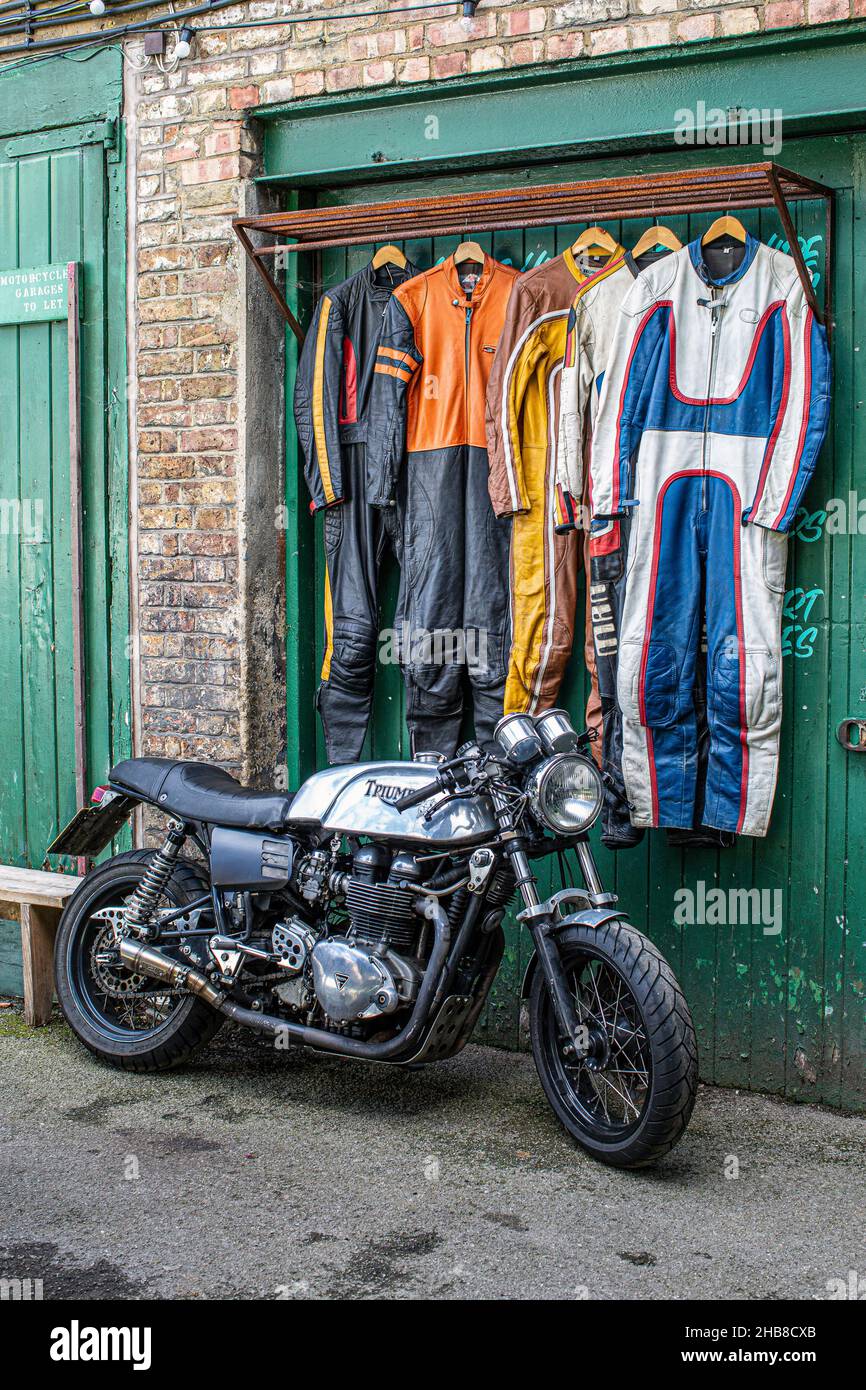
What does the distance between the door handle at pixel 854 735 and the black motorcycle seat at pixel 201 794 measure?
171 cm

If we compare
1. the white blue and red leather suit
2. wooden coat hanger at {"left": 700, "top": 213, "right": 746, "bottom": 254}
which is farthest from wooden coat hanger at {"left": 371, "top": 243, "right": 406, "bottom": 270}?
wooden coat hanger at {"left": 700, "top": 213, "right": 746, "bottom": 254}

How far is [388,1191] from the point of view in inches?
153

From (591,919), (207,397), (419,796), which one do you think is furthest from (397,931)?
(207,397)

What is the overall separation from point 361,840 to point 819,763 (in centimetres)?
143

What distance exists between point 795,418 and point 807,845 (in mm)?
1308

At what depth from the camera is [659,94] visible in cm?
444

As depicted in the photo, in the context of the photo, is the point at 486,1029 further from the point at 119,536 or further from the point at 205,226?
the point at 205,226

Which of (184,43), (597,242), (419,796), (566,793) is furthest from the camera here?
(184,43)

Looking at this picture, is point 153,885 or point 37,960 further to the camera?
point 37,960

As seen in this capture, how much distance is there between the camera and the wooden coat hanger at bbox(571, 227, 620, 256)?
4.59m

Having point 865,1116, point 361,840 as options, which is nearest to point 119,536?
point 361,840

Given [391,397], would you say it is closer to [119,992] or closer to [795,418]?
[795,418]

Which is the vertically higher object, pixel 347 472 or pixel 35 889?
pixel 347 472

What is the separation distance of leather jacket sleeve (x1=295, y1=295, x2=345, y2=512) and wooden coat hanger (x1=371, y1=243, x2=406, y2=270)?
7.9 inches
